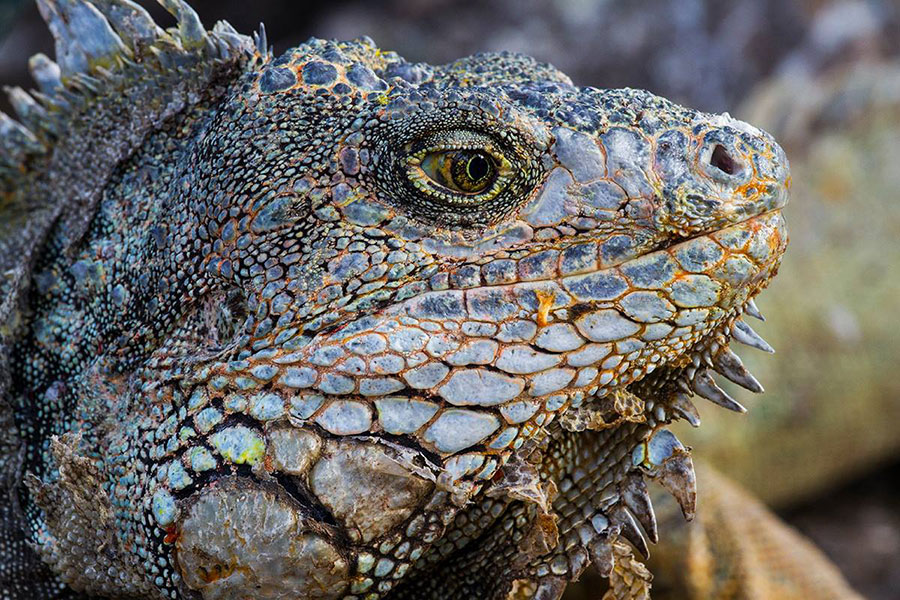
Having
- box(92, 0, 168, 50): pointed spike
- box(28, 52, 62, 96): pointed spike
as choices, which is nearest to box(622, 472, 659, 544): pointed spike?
box(92, 0, 168, 50): pointed spike

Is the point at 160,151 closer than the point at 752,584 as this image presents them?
Yes

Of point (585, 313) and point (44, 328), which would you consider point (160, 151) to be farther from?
point (585, 313)

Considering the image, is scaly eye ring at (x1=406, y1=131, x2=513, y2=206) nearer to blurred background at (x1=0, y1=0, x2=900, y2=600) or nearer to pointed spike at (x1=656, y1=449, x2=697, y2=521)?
pointed spike at (x1=656, y1=449, x2=697, y2=521)

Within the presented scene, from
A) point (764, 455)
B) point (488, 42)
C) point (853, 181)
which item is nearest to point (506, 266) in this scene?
point (764, 455)

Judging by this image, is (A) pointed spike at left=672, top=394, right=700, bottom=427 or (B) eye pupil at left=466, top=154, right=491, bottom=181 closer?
(B) eye pupil at left=466, top=154, right=491, bottom=181

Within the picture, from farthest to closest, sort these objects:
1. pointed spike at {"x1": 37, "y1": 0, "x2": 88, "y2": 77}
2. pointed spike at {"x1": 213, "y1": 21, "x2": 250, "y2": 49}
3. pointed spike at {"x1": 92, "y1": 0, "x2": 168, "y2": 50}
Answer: pointed spike at {"x1": 37, "y1": 0, "x2": 88, "y2": 77}
pointed spike at {"x1": 92, "y1": 0, "x2": 168, "y2": 50}
pointed spike at {"x1": 213, "y1": 21, "x2": 250, "y2": 49}

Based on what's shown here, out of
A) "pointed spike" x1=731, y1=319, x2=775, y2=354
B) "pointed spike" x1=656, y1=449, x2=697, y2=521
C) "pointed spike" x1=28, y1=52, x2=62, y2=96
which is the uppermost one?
"pointed spike" x1=28, y1=52, x2=62, y2=96

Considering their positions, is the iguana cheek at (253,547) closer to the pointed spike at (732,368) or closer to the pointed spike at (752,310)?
the pointed spike at (732,368)

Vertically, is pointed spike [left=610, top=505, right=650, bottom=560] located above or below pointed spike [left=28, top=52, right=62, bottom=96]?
below

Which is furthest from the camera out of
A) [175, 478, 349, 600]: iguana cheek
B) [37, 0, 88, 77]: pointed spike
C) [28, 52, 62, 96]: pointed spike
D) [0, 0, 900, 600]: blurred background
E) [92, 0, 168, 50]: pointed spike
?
[0, 0, 900, 600]: blurred background
